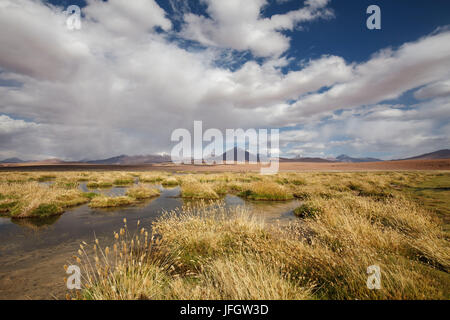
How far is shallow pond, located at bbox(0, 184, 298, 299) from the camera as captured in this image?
16.6 ft

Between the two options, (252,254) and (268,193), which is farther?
(268,193)

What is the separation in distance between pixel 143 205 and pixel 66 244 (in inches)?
281

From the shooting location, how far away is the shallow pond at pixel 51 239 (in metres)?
5.06

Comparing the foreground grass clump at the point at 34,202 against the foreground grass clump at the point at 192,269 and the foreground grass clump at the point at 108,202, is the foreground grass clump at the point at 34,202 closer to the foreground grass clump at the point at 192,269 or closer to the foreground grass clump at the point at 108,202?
the foreground grass clump at the point at 108,202

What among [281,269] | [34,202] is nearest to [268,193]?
[281,269]

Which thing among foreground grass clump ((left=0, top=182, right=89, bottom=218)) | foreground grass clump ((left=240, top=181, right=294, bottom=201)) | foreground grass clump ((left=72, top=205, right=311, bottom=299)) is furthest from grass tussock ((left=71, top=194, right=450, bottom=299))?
foreground grass clump ((left=240, top=181, right=294, bottom=201))

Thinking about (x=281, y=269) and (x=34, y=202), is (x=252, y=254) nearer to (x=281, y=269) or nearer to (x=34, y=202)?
(x=281, y=269)

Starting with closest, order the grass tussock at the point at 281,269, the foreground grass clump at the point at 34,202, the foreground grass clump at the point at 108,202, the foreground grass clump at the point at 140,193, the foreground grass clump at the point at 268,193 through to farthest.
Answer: the grass tussock at the point at 281,269 → the foreground grass clump at the point at 34,202 → the foreground grass clump at the point at 108,202 → the foreground grass clump at the point at 140,193 → the foreground grass clump at the point at 268,193

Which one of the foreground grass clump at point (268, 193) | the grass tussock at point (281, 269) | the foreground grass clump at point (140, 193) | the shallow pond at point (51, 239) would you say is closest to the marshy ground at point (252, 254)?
the grass tussock at point (281, 269)

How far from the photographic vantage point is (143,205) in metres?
15.0

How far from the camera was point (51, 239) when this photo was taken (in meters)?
8.28
